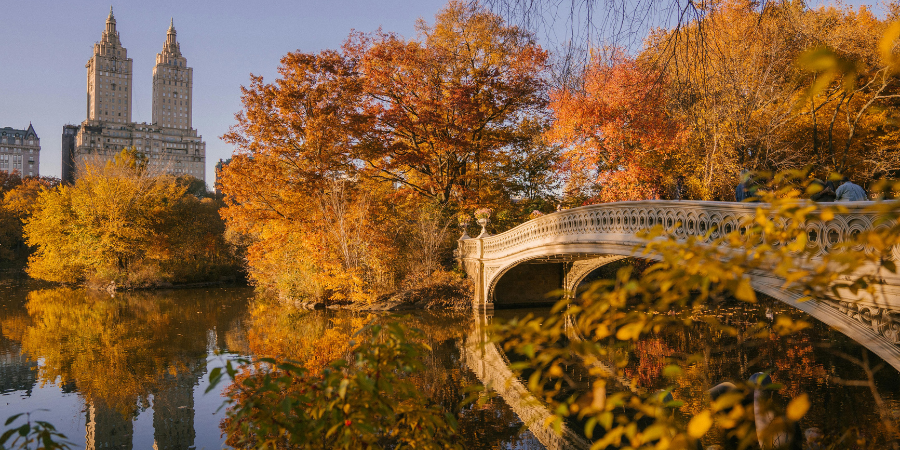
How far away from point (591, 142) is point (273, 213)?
1095 centimetres

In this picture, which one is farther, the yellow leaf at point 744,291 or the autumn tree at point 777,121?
the autumn tree at point 777,121

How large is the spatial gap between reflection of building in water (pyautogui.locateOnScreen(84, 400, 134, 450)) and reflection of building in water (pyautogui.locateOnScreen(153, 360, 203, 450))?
32cm

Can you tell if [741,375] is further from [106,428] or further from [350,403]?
[106,428]

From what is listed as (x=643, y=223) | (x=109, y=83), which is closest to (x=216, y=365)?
(x=643, y=223)

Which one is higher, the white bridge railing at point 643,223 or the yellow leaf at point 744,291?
the white bridge railing at point 643,223

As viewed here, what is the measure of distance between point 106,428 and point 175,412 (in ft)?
2.86

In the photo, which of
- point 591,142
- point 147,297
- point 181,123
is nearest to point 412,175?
point 591,142

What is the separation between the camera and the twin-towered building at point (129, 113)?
9444 centimetres

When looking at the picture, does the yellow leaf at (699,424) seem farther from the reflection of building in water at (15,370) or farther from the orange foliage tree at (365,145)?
the orange foliage tree at (365,145)

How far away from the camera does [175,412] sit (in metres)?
7.71

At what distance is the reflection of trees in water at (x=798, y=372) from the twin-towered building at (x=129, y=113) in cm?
10004

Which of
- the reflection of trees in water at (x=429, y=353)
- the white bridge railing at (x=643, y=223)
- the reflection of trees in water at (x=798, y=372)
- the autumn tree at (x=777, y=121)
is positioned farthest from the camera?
the autumn tree at (x=777, y=121)

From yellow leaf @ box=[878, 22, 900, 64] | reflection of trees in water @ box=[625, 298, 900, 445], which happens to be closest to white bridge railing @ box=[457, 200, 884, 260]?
reflection of trees in water @ box=[625, 298, 900, 445]

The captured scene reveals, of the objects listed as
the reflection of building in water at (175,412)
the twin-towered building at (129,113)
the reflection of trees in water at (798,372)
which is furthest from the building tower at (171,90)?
the reflection of trees in water at (798,372)
